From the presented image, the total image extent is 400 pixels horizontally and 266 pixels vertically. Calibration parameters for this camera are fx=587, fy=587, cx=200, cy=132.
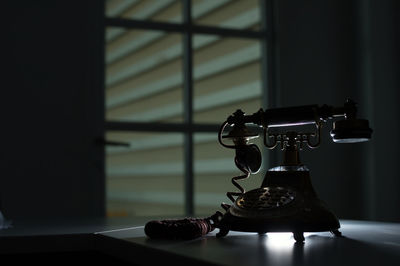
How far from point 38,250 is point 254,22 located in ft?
7.66

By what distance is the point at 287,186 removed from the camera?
1.13 m

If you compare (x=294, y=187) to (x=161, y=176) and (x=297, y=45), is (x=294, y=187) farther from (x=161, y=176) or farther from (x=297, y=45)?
(x=161, y=176)

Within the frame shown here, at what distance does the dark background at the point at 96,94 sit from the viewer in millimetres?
2596

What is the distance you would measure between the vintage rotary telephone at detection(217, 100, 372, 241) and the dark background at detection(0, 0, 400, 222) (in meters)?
1.48

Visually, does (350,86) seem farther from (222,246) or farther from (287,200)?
(222,246)

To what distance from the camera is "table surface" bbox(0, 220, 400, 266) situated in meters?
0.79

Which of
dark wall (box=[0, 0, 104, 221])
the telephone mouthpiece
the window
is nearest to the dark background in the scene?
dark wall (box=[0, 0, 104, 221])

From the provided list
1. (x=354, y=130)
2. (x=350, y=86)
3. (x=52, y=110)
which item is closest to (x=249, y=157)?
(x=354, y=130)

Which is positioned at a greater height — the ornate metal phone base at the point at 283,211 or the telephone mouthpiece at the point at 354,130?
the telephone mouthpiece at the point at 354,130

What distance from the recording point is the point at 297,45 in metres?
3.12

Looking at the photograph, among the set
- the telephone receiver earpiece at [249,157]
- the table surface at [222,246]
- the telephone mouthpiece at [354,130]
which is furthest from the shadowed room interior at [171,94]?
the telephone mouthpiece at [354,130]

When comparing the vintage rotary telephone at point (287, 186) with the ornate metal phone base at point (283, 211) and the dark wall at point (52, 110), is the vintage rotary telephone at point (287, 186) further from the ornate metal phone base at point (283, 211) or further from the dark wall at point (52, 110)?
the dark wall at point (52, 110)

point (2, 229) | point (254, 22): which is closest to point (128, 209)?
point (254, 22)

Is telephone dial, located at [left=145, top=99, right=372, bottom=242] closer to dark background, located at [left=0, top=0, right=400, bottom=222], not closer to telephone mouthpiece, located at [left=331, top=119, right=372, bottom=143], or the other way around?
telephone mouthpiece, located at [left=331, top=119, right=372, bottom=143]
